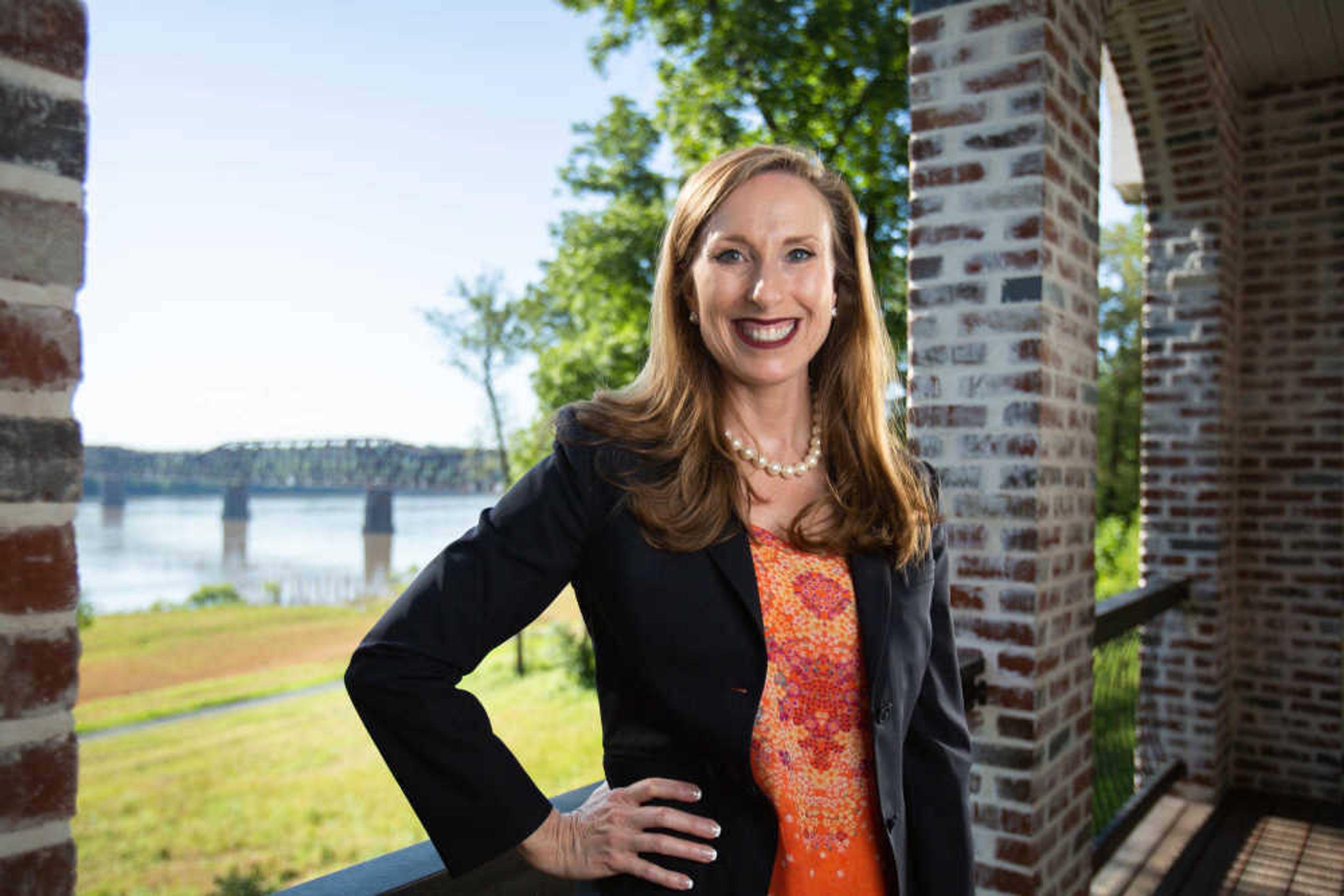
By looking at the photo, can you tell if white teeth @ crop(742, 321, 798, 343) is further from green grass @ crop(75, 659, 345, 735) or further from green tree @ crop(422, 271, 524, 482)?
green grass @ crop(75, 659, 345, 735)

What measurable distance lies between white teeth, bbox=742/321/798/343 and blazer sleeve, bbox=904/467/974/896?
455mm

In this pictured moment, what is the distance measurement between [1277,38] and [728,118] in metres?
7.37

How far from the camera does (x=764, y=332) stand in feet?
4.27

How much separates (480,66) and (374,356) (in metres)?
15.3

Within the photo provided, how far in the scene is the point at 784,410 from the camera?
143 cm

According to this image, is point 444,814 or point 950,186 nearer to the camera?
point 444,814

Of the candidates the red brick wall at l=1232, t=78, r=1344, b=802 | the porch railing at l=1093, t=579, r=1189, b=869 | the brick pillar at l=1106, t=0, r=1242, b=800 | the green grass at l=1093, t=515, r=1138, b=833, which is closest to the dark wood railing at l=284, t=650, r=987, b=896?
the porch railing at l=1093, t=579, r=1189, b=869

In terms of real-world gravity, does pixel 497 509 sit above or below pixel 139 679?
above

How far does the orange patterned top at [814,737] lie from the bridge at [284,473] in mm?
22741

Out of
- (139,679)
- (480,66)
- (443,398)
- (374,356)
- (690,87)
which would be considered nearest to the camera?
(690,87)

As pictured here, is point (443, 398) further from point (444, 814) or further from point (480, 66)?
point (480, 66)

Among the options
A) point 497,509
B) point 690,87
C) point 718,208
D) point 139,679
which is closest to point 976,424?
point 718,208

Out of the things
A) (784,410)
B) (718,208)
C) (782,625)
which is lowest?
(782,625)

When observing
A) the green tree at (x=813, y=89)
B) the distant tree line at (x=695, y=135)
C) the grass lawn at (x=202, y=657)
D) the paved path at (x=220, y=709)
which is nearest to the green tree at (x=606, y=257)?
the distant tree line at (x=695, y=135)
